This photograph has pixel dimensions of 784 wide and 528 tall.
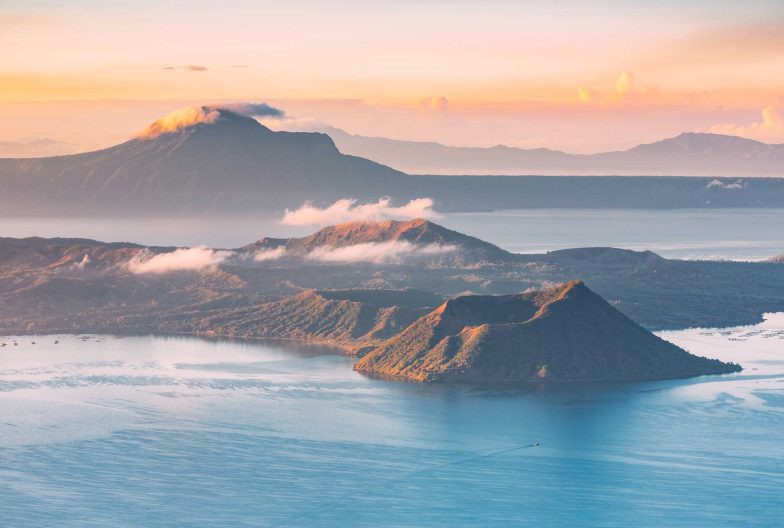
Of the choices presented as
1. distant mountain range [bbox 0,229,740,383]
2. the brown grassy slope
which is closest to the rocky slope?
distant mountain range [bbox 0,229,740,383]

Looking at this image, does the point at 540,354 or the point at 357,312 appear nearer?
the point at 540,354

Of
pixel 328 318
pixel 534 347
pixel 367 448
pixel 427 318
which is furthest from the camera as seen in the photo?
pixel 328 318

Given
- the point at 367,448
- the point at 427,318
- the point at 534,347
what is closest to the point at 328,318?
the point at 427,318

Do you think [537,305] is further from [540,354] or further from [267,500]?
[267,500]

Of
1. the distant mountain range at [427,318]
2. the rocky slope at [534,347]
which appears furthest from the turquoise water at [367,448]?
the distant mountain range at [427,318]

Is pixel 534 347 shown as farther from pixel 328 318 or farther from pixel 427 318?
pixel 328 318

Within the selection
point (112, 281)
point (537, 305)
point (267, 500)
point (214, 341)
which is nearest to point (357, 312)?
point (214, 341)

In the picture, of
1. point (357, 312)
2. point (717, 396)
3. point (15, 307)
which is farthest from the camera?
point (15, 307)

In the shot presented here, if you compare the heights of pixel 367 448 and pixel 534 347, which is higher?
pixel 534 347
